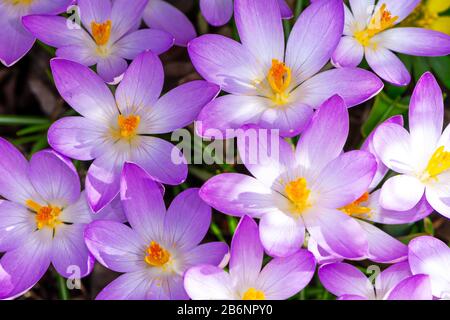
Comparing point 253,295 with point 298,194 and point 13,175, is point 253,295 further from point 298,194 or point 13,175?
point 13,175

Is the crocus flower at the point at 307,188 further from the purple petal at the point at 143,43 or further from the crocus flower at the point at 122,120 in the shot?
the purple petal at the point at 143,43

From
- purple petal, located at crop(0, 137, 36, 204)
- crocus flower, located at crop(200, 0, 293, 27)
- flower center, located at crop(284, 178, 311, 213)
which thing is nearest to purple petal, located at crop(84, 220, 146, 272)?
purple petal, located at crop(0, 137, 36, 204)

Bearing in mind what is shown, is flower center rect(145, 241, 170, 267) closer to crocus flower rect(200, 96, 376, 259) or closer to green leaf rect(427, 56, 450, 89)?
crocus flower rect(200, 96, 376, 259)

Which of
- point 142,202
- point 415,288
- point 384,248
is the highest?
point 142,202

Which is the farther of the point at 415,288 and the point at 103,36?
the point at 103,36

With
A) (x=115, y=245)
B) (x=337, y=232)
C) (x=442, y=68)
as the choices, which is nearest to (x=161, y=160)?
(x=115, y=245)

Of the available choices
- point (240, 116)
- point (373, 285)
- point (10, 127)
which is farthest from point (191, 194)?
point (10, 127)

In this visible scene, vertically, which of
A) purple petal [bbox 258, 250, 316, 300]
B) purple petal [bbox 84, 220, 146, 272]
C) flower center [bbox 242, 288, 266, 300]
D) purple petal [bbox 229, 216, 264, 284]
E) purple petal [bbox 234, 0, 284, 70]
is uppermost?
purple petal [bbox 234, 0, 284, 70]

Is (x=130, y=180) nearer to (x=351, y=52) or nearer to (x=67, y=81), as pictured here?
(x=67, y=81)

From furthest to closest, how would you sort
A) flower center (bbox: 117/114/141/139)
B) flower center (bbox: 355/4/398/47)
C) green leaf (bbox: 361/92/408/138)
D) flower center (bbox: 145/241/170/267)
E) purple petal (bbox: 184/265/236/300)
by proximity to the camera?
green leaf (bbox: 361/92/408/138) < flower center (bbox: 355/4/398/47) < flower center (bbox: 117/114/141/139) < flower center (bbox: 145/241/170/267) < purple petal (bbox: 184/265/236/300)
